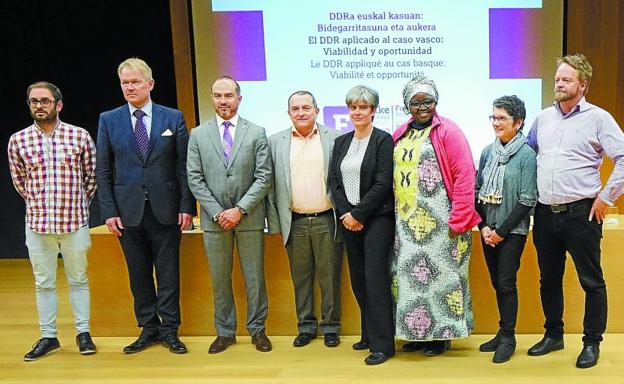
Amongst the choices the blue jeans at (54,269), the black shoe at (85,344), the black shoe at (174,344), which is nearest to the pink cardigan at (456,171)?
the black shoe at (174,344)

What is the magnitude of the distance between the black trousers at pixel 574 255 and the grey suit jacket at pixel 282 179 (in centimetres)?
111

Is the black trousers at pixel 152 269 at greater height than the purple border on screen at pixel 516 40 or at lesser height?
lesser

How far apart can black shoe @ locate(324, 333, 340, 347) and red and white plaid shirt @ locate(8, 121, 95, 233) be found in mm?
1454

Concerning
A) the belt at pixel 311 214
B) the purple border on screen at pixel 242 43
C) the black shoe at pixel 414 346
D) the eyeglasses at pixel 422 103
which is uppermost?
the purple border on screen at pixel 242 43

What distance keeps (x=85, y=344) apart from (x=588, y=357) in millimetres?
2613

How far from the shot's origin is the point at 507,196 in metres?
2.98

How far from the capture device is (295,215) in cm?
336

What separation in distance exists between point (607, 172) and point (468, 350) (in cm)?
168

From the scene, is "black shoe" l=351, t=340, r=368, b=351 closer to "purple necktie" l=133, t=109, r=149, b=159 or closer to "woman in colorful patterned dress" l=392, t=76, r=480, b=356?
"woman in colorful patterned dress" l=392, t=76, r=480, b=356

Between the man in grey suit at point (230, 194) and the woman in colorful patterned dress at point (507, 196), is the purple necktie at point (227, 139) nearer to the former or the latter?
the man in grey suit at point (230, 194)

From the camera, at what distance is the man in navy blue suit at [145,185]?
3.28m

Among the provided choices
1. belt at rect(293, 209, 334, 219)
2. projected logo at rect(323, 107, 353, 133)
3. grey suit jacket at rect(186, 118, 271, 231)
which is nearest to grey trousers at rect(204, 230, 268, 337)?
grey suit jacket at rect(186, 118, 271, 231)

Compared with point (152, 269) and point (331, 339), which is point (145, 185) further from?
point (331, 339)

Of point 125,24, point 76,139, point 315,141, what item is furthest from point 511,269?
point 125,24
